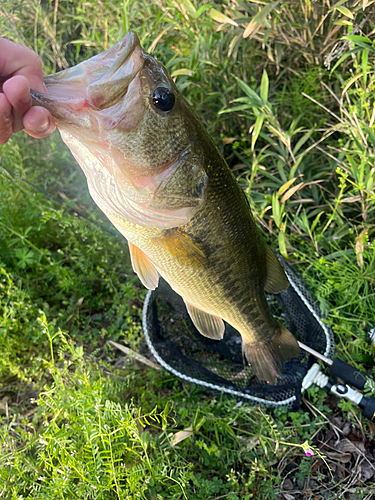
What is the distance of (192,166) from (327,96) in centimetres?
201

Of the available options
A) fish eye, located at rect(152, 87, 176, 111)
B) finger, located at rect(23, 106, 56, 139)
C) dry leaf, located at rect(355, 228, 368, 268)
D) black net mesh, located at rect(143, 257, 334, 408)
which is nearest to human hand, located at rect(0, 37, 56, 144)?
finger, located at rect(23, 106, 56, 139)

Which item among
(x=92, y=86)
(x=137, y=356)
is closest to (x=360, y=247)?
(x=137, y=356)

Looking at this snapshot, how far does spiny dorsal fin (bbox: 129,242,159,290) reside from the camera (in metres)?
1.75

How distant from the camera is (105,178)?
140 centimetres

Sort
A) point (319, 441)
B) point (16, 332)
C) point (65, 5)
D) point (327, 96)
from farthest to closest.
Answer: point (65, 5) < point (327, 96) < point (16, 332) < point (319, 441)

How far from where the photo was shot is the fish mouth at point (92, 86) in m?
1.18

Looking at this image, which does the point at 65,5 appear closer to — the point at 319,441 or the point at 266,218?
the point at 266,218

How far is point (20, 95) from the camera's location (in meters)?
1.21

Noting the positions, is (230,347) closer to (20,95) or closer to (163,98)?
(163,98)

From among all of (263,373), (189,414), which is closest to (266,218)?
(263,373)

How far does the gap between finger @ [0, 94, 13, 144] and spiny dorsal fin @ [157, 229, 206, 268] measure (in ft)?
2.21

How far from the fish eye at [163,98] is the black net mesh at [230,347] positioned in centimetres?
147

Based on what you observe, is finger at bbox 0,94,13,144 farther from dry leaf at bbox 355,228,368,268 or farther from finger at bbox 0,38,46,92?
dry leaf at bbox 355,228,368,268

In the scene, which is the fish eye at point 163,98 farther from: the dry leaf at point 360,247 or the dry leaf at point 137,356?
the dry leaf at point 137,356
